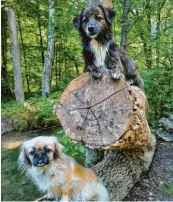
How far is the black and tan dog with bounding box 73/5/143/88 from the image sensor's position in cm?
417

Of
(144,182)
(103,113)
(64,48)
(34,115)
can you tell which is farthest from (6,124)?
(64,48)

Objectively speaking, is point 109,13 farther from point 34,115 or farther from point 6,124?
point 6,124

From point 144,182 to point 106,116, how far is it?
4.58 ft

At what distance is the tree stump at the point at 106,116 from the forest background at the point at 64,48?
255 cm

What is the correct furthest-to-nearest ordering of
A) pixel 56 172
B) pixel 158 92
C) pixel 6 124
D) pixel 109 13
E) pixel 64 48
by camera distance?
pixel 64 48 → pixel 6 124 → pixel 158 92 → pixel 109 13 → pixel 56 172

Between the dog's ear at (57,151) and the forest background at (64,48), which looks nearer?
the dog's ear at (57,151)

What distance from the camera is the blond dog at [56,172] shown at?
3.34 m

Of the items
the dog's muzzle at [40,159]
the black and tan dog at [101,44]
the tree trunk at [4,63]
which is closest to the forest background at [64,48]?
the tree trunk at [4,63]

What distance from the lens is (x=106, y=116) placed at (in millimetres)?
3537

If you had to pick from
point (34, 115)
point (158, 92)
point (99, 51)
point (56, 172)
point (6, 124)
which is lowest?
point (6, 124)

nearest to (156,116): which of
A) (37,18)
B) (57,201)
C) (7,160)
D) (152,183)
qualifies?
(152,183)

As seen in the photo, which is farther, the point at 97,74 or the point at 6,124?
the point at 6,124

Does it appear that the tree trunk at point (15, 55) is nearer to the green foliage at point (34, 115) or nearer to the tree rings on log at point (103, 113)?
the green foliage at point (34, 115)

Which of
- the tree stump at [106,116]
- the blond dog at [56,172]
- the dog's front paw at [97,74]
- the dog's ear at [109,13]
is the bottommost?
the blond dog at [56,172]
